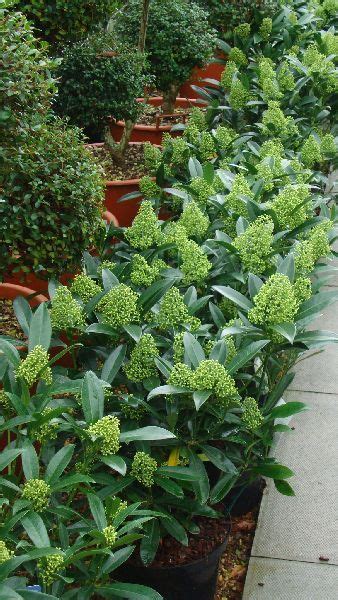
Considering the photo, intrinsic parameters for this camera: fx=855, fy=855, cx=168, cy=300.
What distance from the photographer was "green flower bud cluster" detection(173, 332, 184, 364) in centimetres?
252

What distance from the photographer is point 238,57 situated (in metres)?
5.70

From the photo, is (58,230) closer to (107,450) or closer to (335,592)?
(107,450)

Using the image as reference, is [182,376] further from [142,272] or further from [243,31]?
[243,31]

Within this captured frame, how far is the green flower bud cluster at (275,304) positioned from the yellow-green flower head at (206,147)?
6.55ft

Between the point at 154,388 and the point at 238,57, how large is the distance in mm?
3801

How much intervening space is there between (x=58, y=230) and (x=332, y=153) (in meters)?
2.04

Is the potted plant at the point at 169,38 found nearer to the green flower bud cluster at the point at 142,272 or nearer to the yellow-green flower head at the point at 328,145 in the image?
the yellow-green flower head at the point at 328,145

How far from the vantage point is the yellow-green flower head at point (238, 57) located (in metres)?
5.70

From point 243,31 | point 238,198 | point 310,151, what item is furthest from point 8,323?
point 243,31

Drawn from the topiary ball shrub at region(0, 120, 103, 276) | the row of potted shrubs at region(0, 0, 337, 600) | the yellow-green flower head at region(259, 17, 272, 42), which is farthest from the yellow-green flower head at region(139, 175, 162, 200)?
the yellow-green flower head at region(259, 17, 272, 42)

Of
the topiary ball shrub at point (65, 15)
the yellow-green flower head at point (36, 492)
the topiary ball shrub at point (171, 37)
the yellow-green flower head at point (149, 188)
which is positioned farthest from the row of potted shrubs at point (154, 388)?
the topiary ball shrub at point (171, 37)

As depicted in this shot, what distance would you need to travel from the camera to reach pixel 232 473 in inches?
100

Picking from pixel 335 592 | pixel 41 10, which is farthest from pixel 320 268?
pixel 41 10

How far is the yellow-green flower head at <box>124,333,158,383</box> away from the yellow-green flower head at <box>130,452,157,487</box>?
0.27m
